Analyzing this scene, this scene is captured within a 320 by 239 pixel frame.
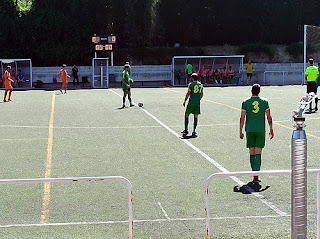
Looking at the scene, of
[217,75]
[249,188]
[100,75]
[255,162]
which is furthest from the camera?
[100,75]

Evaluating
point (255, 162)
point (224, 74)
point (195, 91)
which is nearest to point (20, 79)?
point (224, 74)

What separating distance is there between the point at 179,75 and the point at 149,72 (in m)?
3.06

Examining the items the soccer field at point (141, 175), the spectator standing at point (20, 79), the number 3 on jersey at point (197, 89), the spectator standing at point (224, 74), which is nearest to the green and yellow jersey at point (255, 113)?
the soccer field at point (141, 175)

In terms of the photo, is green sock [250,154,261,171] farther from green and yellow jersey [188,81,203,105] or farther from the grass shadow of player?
green and yellow jersey [188,81,203,105]

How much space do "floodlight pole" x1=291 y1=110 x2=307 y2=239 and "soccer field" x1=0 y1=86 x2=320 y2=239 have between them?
1.70 meters

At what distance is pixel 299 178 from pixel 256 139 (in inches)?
218

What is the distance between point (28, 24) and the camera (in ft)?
175

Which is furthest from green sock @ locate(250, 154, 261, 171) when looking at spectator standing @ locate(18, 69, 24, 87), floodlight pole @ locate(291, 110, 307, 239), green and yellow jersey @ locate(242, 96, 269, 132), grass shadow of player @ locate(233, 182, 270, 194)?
spectator standing @ locate(18, 69, 24, 87)

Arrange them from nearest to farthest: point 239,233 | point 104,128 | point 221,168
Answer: point 239,233 → point 221,168 → point 104,128

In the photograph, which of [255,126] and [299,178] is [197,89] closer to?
[255,126]

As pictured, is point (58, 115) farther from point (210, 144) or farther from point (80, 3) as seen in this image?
point (80, 3)

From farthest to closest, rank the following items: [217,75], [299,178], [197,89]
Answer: [217,75] → [197,89] → [299,178]

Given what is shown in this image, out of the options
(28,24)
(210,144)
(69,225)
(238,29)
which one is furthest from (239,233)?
(238,29)

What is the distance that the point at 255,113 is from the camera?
10.2m
